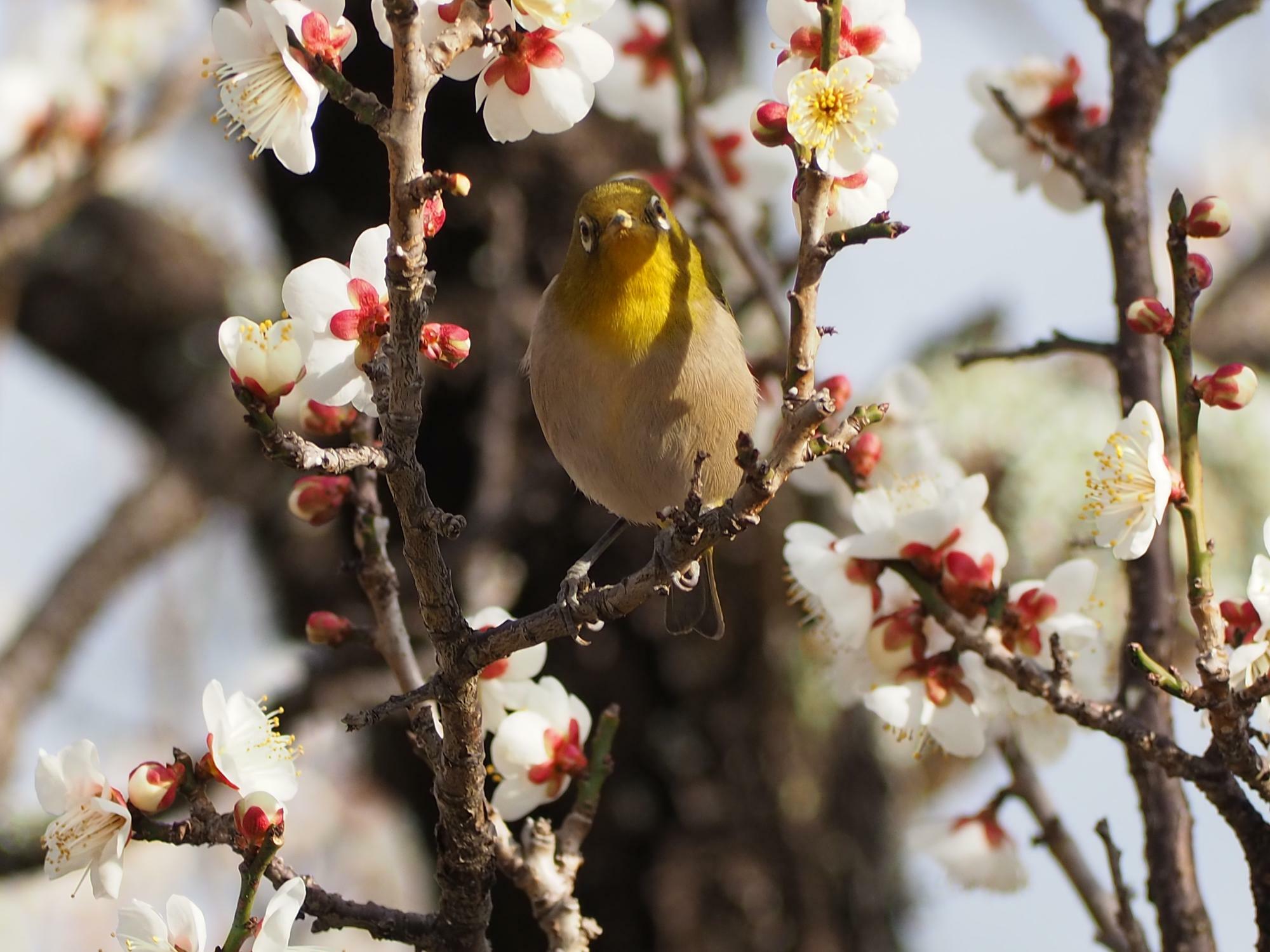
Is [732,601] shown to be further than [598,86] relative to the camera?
Yes

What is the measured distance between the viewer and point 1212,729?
142cm

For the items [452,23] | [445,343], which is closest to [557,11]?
A: [452,23]

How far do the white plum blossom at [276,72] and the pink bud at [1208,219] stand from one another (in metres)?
0.99

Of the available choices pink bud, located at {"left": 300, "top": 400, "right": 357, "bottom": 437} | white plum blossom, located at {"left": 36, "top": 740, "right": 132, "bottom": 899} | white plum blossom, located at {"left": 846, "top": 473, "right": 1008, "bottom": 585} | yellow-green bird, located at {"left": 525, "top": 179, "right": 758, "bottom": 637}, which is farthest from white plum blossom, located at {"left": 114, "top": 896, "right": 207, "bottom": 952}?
white plum blossom, located at {"left": 846, "top": 473, "right": 1008, "bottom": 585}

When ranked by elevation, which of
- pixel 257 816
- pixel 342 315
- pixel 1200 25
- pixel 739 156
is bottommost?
pixel 257 816

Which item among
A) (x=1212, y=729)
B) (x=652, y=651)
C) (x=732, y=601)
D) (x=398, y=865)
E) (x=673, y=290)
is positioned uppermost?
(x=673, y=290)

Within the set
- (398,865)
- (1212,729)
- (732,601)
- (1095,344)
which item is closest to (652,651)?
(732,601)

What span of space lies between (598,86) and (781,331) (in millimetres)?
743

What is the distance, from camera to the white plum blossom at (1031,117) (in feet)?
8.05

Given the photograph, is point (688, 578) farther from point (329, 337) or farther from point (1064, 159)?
point (1064, 159)

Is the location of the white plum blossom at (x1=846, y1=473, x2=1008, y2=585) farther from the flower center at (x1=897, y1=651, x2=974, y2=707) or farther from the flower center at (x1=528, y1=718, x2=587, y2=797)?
the flower center at (x1=528, y1=718, x2=587, y2=797)

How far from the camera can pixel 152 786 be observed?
4.85 ft

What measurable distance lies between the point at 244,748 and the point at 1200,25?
6.61 feet

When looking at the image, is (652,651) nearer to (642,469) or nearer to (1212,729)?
(642,469)
